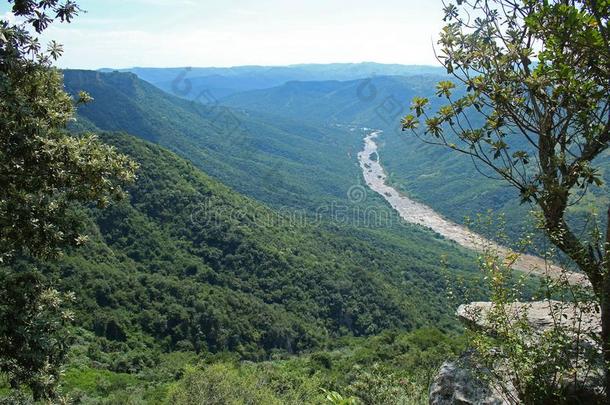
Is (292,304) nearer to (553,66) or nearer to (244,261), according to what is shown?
(244,261)

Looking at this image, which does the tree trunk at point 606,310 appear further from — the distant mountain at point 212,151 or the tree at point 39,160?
the distant mountain at point 212,151

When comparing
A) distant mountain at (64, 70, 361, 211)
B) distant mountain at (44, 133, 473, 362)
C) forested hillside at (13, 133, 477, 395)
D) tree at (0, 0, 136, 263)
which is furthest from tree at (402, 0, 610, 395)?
distant mountain at (64, 70, 361, 211)

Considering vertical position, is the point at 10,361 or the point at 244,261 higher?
the point at 10,361

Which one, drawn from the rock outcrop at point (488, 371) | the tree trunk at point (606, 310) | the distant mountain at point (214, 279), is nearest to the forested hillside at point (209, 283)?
the distant mountain at point (214, 279)

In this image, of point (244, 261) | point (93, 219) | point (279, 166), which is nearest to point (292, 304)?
point (244, 261)

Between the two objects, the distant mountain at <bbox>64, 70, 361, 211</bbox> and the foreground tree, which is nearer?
the foreground tree

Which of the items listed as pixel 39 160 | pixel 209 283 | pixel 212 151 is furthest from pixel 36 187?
pixel 212 151

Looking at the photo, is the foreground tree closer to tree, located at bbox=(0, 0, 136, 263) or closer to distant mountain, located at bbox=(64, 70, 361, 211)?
tree, located at bbox=(0, 0, 136, 263)

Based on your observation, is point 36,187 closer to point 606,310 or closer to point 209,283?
point 606,310

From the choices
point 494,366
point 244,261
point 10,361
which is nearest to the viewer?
point 494,366
